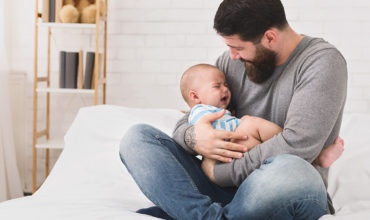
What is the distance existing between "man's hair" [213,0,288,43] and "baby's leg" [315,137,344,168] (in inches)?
16.4

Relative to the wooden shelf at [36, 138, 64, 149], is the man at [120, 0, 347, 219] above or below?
above

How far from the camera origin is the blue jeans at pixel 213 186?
3.49ft

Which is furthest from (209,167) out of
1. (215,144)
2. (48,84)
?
(48,84)

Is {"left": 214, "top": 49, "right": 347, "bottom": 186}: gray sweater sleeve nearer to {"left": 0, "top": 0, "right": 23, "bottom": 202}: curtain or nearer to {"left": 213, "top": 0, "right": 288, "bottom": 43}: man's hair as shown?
{"left": 213, "top": 0, "right": 288, "bottom": 43}: man's hair

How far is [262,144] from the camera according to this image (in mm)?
1211

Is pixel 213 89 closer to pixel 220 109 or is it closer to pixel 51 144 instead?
pixel 220 109

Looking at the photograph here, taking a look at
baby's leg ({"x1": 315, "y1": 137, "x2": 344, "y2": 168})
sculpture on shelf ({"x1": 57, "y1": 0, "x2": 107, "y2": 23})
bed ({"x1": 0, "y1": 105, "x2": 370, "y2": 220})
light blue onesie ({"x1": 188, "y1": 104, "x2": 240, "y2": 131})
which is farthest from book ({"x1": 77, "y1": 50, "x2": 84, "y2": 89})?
baby's leg ({"x1": 315, "y1": 137, "x2": 344, "y2": 168})

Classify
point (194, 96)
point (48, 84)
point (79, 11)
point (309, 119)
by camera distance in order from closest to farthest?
point (309, 119) < point (194, 96) < point (79, 11) < point (48, 84)

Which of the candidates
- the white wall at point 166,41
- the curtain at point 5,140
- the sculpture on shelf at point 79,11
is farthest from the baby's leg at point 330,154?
the curtain at point 5,140

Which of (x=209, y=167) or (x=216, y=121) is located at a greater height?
(x=216, y=121)

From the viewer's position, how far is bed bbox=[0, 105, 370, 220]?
1176 millimetres

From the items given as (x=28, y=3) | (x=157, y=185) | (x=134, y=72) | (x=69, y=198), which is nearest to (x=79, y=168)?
(x=69, y=198)

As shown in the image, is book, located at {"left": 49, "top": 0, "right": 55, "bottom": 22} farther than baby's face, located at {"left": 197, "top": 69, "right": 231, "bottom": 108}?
Yes

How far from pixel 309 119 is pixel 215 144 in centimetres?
28
